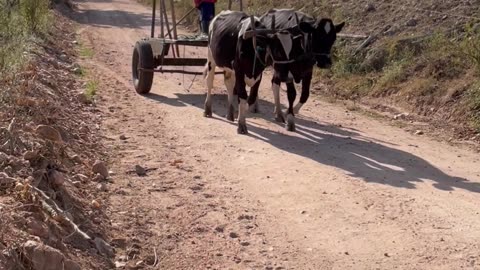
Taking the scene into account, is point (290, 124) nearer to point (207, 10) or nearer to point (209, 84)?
point (209, 84)

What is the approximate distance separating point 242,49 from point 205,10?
11.1 feet

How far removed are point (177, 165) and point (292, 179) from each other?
4.51 feet

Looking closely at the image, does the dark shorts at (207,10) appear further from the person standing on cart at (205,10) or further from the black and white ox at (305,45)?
the black and white ox at (305,45)

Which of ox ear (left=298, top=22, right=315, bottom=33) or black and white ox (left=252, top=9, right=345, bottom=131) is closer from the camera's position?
ox ear (left=298, top=22, right=315, bottom=33)

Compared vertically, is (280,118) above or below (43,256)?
below

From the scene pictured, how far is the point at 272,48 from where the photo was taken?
9.23 m

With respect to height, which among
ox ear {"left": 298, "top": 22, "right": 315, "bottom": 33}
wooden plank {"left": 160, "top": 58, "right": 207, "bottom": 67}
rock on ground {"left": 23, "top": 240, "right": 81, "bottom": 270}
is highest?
ox ear {"left": 298, "top": 22, "right": 315, "bottom": 33}

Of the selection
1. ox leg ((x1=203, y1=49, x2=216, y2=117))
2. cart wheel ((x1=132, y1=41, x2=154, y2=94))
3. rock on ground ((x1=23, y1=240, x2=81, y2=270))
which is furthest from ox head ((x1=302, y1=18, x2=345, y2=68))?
rock on ground ((x1=23, y1=240, x2=81, y2=270))

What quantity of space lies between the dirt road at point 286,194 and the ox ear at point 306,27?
4.72 feet

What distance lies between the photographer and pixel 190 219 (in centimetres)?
648

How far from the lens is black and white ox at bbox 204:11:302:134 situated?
9203 millimetres

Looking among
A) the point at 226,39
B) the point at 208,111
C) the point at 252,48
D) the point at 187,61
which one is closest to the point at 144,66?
the point at 187,61

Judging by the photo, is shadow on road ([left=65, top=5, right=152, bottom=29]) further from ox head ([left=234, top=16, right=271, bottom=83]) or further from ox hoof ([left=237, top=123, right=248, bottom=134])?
ox hoof ([left=237, top=123, right=248, bottom=134])

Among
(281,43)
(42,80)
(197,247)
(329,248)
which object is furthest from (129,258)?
(42,80)
